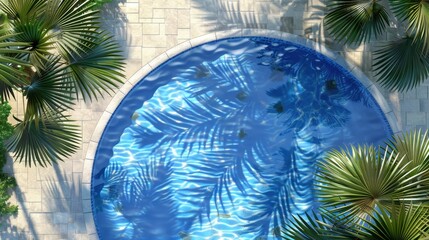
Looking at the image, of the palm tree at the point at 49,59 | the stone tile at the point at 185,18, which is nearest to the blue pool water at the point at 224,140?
the stone tile at the point at 185,18

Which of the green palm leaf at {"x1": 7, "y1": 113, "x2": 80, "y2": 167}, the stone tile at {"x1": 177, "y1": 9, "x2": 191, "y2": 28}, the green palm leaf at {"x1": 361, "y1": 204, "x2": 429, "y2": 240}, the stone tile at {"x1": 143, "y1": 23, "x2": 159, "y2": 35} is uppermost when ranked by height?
the stone tile at {"x1": 177, "y1": 9, "x2": 191, "y2": 28}

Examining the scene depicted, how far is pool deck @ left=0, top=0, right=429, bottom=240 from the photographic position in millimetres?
10336

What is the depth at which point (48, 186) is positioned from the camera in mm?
10352

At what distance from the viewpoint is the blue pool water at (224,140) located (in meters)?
10.4

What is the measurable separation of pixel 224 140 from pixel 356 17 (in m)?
3.48

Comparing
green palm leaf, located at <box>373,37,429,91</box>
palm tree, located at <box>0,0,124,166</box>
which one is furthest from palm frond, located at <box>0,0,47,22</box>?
green palm leaf, located at <box>373,37,429,91</box>

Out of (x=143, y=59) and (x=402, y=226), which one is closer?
(x=402, y=226)

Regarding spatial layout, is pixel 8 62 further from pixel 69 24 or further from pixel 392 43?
pixel 392 43

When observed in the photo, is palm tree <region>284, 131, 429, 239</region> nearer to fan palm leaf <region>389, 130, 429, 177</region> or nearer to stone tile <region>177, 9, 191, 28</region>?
fan palm leaf <region>389, 130, 429, 177</region>

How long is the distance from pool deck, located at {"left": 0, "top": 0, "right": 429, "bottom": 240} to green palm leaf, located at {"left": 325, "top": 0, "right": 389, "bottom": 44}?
1.14 metres

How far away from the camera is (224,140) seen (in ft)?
34.6

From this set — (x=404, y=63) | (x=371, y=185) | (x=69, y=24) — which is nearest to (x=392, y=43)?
(x=404, y=63)

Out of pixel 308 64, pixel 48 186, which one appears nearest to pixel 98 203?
pixel 48 186

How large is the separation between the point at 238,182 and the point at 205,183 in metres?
0.67
